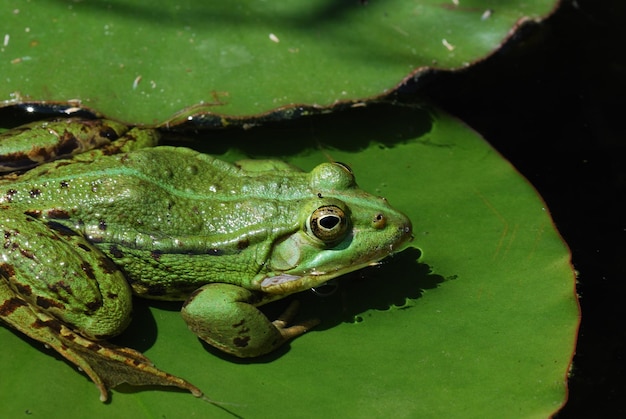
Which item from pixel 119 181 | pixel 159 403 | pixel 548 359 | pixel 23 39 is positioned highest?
pixel 23 39

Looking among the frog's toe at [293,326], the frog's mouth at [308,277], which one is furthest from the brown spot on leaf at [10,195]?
the frog's toe at [293,326]

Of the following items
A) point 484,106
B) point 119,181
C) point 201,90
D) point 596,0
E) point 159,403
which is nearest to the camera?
point 159,403

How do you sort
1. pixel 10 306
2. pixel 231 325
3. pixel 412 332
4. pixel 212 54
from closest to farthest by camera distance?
pixel 10 306 → pixel 231 325 → pixel 412 332 → pixel 212 54

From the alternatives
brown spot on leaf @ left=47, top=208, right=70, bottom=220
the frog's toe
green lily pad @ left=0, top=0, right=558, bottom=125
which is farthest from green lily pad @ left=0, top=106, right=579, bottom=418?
brown spot on leaf @ left=47, top=208, right=70, bottom=220

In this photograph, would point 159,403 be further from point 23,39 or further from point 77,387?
point 23,39

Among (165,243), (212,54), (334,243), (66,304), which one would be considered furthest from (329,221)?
(212,54)

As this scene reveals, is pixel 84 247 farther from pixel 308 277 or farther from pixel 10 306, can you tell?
pixel 308 277

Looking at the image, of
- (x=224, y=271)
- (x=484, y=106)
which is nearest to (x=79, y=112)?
(x=224, y=271)

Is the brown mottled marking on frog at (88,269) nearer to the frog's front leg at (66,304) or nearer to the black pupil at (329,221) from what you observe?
the frog's front leg at (66,304)
